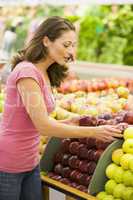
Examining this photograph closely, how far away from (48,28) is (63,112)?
101 cm

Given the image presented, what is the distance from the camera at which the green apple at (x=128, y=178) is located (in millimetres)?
3061

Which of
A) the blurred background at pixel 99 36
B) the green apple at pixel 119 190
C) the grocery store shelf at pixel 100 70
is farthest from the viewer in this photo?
the blurred background at pixel 99 36

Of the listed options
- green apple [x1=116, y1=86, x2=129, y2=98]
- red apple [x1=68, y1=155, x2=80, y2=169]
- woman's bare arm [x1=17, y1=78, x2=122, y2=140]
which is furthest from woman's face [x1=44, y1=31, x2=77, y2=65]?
green apple [x1=116, y1=86, x2=129, y2=98]

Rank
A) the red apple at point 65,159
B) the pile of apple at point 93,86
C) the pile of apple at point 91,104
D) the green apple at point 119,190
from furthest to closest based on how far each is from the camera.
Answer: the pile of apple at point 93,86 → the pile of apple at point 91,104 → the red apple at point 65,159 → the green apple at point 119,190

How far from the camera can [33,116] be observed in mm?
3008

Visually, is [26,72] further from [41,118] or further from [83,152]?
[83,152]

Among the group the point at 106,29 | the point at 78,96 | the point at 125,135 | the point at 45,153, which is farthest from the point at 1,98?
the point at 106,29

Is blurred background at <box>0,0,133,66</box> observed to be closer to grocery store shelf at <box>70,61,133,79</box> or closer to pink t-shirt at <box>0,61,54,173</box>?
grocery store shelf at <box>70,61,133,79</box>

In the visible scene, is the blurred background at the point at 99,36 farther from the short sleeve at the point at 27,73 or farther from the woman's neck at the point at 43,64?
the short sleeve at the point at 27,73

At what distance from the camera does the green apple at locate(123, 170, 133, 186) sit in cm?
306

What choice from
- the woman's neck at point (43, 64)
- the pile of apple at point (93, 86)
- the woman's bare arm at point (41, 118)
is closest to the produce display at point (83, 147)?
the woman's bare arm at point (41, 118)

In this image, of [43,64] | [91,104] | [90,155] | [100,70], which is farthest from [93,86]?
[43,64]

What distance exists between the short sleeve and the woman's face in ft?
0.60

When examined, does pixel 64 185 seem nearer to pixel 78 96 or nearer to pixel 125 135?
pixel 125 135
